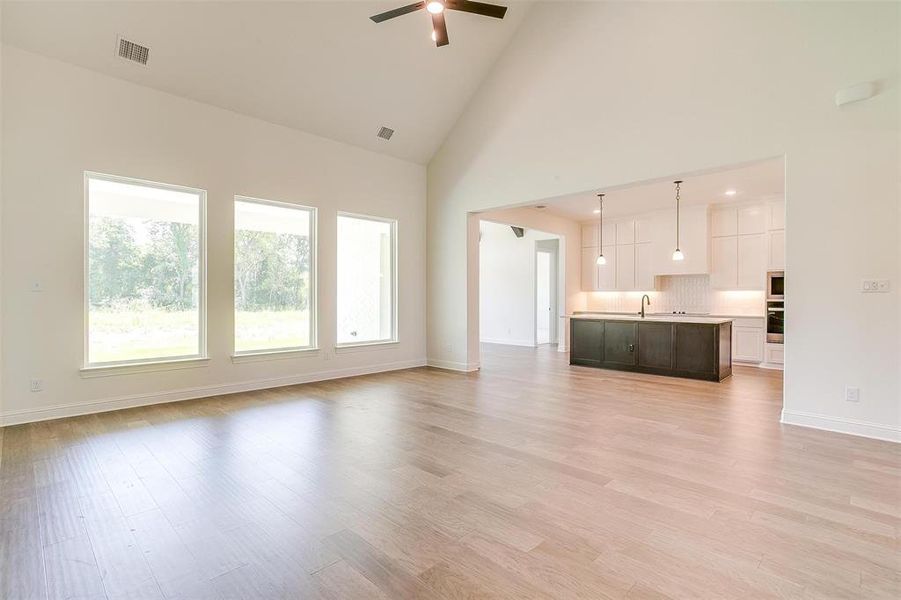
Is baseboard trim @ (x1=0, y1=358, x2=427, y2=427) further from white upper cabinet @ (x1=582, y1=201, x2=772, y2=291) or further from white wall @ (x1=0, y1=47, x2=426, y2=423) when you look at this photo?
white upper cabinet @ (x1=582, y1=201, x2=772, y2=291)

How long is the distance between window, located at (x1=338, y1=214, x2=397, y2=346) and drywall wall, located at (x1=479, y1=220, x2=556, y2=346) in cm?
395

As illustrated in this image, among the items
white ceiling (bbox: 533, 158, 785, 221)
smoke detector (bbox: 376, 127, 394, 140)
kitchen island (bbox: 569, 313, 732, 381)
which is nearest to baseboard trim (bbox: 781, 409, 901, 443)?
kitchen island (bbox: 569, 313, 732, 381)

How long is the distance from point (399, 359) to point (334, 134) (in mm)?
3660

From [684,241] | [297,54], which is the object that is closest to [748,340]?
[684,241]

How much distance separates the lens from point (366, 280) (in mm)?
6941

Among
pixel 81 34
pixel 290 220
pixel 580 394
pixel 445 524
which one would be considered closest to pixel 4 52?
pixel 81 34

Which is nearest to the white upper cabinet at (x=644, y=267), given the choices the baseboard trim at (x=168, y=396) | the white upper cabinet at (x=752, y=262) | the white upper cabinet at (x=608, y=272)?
the white upper cabinet at (x=608, y=272)

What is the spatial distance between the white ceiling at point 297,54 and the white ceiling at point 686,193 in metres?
2.38

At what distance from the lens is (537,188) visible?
19.6 feet

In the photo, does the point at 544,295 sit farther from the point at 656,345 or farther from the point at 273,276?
the point at 273,276

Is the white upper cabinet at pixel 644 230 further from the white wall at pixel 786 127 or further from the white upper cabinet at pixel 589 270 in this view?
the white wall at pixel 786 127

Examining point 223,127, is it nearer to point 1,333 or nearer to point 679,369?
point 1,333

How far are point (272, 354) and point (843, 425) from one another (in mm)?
6212

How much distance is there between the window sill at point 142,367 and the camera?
4453 mm
